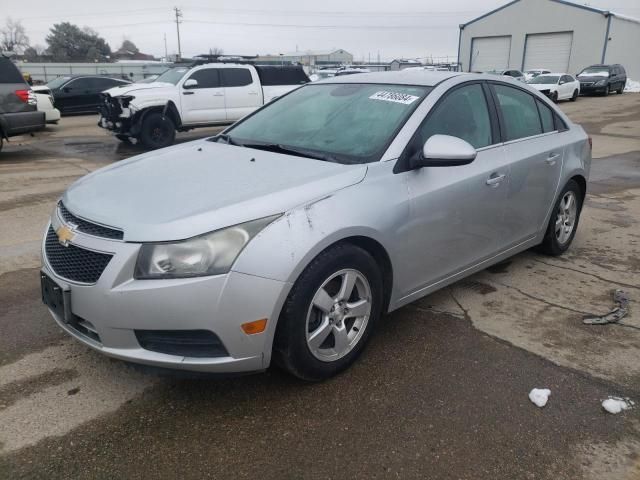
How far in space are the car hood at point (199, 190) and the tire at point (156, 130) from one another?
8410 millimetres

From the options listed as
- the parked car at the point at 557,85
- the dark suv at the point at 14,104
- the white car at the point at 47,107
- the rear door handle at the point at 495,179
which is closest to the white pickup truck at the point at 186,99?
the dark suv at the point at 14,104

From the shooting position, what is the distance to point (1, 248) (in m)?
5.10

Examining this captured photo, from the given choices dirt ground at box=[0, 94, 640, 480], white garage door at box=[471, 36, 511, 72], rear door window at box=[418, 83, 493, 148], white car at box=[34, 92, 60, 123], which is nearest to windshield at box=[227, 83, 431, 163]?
rear door window at box=[418, 83, 493, 148]

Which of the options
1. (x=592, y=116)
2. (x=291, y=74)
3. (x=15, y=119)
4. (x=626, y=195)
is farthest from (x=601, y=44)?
(x=15, y=119)

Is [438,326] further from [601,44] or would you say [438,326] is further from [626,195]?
[601,44]

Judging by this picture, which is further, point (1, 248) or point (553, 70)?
point (553, 70)

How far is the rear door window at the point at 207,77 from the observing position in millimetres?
12273

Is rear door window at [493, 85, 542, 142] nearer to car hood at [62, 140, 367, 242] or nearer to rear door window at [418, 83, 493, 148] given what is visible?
rear door window at [418, 83, 493, 148]

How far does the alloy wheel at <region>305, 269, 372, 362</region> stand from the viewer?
275 centimetres

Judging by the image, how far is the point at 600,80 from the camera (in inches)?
1224

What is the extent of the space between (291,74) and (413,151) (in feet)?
38.6

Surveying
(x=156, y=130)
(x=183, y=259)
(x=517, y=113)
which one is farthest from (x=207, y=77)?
(x=183, y=259)

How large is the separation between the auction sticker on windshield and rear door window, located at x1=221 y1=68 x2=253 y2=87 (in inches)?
389

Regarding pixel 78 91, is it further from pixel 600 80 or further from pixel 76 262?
pixel 600 80
